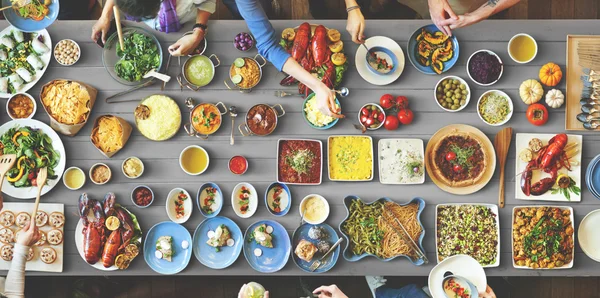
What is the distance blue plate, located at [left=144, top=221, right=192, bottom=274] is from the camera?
3.12 metres

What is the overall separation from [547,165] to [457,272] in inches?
38.0

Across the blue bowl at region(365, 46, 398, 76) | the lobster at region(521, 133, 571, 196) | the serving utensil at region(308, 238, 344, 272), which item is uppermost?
the blue bowl at region(365, 46, 398, 76)

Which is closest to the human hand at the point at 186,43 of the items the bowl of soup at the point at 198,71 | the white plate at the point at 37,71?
the bowl of soup at the point at 198,71

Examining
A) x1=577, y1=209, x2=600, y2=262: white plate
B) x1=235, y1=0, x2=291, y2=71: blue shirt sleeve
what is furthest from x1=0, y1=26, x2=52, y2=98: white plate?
x1=577, y1=209, x2=600, y2=262: white plate

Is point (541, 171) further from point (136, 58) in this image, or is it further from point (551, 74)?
point (136, 58)

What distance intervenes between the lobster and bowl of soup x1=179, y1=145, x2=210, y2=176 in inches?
88.2

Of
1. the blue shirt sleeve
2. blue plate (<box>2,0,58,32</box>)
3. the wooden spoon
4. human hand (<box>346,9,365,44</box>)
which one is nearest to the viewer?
the blue shirt sleeve

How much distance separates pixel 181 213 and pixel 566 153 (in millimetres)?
2751

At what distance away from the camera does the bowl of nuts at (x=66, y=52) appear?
10.2ft

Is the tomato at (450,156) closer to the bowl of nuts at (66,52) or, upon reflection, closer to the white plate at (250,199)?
the white plate at (250,199)

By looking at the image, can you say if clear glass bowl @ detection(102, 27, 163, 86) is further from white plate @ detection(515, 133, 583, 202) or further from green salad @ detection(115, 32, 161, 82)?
white plate @ detection(515, 133, 583, 202)

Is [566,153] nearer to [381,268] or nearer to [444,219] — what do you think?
[444,219]

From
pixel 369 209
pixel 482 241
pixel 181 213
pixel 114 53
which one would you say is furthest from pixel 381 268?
pixel 114 53

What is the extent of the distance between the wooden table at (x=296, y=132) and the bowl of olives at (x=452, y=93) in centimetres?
5
